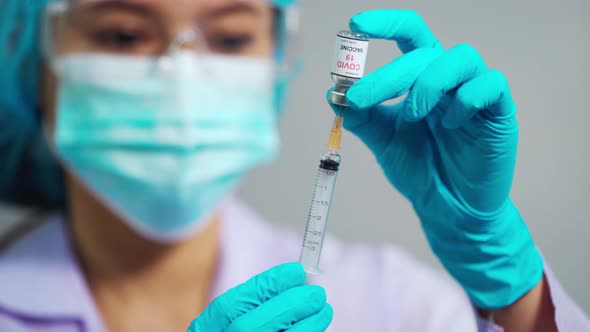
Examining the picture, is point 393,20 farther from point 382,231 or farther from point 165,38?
point 382,231

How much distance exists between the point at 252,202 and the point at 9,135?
847 mm

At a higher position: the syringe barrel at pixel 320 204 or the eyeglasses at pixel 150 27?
the eyeglasses at pixel 150 27

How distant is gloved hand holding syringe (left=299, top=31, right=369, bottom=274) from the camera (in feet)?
2.41

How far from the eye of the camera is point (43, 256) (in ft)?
4.81

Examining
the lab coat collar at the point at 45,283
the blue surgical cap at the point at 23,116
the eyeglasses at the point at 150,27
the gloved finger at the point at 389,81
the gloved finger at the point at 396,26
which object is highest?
the gloved finger at the point at 396,26

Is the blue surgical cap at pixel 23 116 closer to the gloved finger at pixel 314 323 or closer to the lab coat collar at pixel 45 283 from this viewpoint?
the lab coat collar at pixel 45 283

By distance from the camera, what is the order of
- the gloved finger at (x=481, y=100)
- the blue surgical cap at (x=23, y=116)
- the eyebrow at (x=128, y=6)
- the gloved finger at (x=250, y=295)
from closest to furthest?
the gloved finger at (x=481, y=100) < the gloved finger at (x=250, y=295) < the eyebrow at (x=128, y=6) < the blue surgical cap at (x=23, y=116)

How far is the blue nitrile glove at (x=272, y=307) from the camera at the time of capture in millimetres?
805

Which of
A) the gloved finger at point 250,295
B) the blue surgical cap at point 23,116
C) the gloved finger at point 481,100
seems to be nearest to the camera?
the gloved finger at point 481,100

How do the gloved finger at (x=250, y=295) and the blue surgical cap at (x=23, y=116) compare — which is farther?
the blue surgical cap at (x=23, y=116)

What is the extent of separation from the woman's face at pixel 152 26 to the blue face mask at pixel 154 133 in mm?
30

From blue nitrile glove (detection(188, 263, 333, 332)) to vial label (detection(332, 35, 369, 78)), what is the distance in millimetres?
291

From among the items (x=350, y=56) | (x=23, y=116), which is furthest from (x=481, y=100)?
(x=23, y=116)

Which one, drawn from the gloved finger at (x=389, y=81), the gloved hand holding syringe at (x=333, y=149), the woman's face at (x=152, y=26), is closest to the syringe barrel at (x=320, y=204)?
the gloved hand holding syringe at (x=333, y=149)
